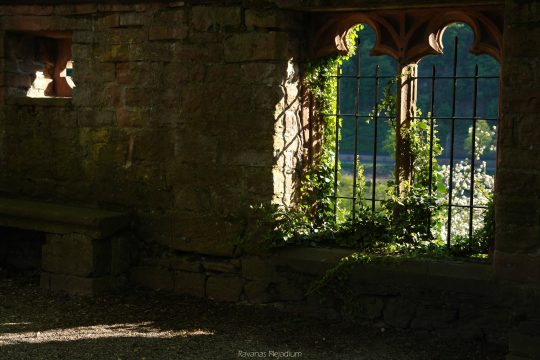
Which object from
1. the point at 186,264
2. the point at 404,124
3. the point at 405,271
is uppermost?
the point at 404,124

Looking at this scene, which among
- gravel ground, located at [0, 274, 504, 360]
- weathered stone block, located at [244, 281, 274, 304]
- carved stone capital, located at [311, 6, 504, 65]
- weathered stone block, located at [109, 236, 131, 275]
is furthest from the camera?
A: weathered stone block, located at [109, 236, 131, 275]

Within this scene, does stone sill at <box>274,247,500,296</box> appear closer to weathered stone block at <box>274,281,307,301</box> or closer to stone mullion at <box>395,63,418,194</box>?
weathered stone block at <box>274,281,307,301</box>

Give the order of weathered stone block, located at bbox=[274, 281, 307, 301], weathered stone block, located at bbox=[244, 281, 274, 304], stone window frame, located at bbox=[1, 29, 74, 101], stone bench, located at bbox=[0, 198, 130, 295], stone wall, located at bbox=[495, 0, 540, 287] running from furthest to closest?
1. stone window frame, located at bbox=[1, 29, 74, 101]
2. stone bench, located at bbox=[0, 198, 130, 295]
3. weathered stone block, located at bbox=[244, 281, 274, 304]
4. weathered stone block, located at bbox=[274, 281, 307, 301]
5. stone wall, located at bbox=[495, 0, 540, 287]

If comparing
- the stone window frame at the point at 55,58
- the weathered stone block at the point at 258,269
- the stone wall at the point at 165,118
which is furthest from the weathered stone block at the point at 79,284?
the stone window frame at the point at 55,58

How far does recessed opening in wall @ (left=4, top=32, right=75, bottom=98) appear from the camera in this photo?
22.9 feet

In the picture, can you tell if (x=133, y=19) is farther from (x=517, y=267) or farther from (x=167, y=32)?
(x=517, y=267)

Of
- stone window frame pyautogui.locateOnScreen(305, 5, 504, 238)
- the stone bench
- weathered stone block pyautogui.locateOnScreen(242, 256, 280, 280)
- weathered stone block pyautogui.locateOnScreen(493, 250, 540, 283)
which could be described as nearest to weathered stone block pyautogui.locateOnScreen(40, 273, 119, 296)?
the stone bench

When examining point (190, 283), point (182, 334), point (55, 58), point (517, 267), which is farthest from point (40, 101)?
point (517, 267)

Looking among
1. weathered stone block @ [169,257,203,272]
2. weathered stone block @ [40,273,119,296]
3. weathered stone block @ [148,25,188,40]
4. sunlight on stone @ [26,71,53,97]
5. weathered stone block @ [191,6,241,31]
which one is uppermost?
weathered stone block @ [191,6,241,31]

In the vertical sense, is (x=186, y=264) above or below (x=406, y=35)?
below

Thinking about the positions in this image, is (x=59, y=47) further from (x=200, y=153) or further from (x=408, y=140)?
→ (x=408, y=140)

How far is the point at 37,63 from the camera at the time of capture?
725 centimetres

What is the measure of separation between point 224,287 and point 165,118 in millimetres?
1413

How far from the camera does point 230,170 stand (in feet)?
19.9
